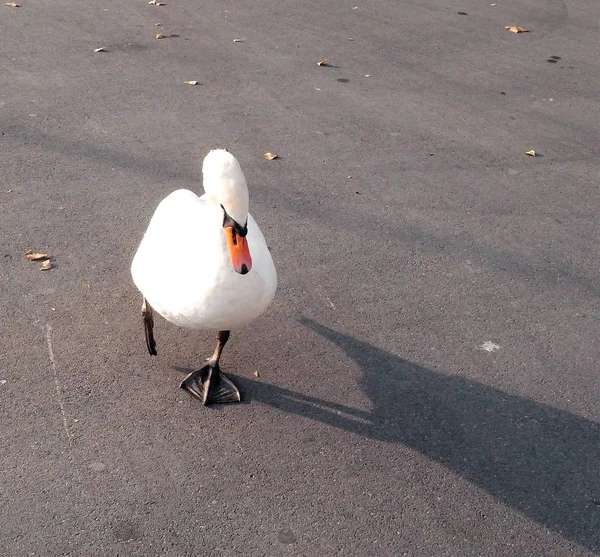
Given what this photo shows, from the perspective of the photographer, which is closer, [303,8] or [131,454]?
→ [131,454]

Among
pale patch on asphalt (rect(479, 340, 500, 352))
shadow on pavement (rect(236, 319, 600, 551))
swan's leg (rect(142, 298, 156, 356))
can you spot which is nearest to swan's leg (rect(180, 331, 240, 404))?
shadow on pavement (rect(236, 319, 600, 551))

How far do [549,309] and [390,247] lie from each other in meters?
1.08

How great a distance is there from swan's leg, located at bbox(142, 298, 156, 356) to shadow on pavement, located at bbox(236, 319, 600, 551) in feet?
1.62

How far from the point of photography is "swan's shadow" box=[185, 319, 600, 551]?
3699 mm

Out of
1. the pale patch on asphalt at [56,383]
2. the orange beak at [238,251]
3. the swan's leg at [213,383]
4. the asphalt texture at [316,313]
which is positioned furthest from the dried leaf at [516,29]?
the orange beak at [238,251]

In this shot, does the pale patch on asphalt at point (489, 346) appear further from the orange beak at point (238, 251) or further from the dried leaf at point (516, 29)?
the dried leaf at point (516, 29)

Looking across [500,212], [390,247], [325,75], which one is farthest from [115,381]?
[325,75]

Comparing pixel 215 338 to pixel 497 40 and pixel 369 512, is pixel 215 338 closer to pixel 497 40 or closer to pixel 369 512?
pixel 369 512

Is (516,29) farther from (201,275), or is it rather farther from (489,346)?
(201,275)

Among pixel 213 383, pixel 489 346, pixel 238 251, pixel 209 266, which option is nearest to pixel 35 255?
pixel 213 383

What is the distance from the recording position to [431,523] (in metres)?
3.55

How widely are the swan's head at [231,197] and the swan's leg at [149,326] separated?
89 cm

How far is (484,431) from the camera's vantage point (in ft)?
13.3

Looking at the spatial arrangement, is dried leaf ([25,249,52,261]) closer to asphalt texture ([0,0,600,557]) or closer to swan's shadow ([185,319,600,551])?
asphalt texture ([0,0,600,557])
